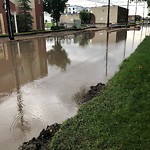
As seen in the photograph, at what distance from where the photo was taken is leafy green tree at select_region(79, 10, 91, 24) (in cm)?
6178

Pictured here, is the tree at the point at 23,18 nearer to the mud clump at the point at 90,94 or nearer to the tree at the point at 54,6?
the tree at the point at 54,6

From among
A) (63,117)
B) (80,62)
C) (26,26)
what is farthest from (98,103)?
(26,26)

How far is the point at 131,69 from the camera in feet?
24.8

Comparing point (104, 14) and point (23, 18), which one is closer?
point (23, 18)

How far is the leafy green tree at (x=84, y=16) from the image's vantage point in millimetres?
61781

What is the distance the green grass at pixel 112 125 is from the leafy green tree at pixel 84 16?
59.0 metres

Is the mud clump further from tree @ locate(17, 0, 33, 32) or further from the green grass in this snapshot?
tree @ locate(17, 0, 33, 32)

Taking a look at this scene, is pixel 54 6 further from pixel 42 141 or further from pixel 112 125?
pixel 112 125

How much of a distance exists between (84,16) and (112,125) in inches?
2429

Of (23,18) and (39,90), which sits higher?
(23,18)

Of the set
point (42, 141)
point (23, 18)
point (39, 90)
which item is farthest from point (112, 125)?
point (23, 18)

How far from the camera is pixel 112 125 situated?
384 cm

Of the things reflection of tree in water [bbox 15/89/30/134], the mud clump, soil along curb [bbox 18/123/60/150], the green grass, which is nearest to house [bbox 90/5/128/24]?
the mud clump

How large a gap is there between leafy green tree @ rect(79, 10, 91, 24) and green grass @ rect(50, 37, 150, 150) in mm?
59017
